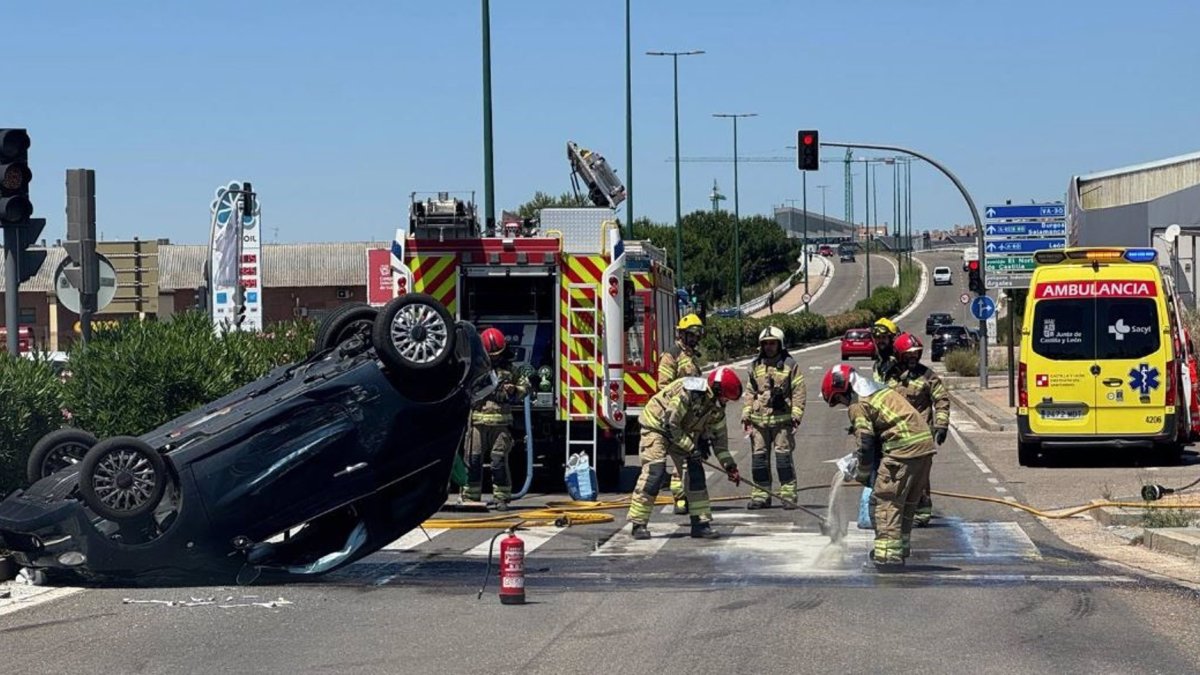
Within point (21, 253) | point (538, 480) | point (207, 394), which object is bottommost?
point (538, 480)

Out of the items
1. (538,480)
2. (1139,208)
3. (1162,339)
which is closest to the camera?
(538,480)

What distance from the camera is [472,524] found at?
1495 cm

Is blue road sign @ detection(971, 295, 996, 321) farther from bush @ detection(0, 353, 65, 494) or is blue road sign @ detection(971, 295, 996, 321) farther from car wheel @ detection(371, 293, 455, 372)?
car wheel @ detection(371, 293, 455, 372)

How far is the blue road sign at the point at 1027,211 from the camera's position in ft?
121

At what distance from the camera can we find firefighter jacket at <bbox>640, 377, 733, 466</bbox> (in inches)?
538

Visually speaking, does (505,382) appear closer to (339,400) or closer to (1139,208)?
(339,400)

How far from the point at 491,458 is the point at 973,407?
18538mm

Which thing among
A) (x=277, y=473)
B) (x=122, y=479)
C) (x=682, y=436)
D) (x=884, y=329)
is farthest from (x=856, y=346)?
(x=122, y=479)

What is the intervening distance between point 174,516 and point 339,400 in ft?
4.34

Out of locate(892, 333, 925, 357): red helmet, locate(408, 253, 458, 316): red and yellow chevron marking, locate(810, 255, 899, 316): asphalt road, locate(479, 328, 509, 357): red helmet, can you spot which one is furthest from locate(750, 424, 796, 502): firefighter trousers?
locate(810, 255, 899, 316): asphalt road

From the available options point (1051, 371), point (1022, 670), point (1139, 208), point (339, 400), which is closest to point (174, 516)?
point (339, 400)

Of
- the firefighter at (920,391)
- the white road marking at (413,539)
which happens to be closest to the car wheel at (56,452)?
the white road marking at (413,539)

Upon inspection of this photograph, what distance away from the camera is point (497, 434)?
16453mm

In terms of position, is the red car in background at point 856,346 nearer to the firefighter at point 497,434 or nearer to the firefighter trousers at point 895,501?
the firefighter at point 497,434
